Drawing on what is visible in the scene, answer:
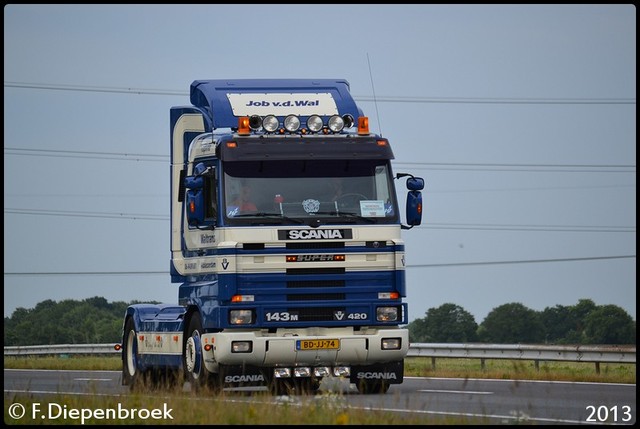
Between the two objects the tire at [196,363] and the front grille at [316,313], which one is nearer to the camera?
the front grille at [316,313]

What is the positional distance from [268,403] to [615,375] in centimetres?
1211

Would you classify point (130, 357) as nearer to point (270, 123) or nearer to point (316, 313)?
point (316, 313)

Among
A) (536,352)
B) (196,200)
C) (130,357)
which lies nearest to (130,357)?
(130,357)

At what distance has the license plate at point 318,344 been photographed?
21.0 m

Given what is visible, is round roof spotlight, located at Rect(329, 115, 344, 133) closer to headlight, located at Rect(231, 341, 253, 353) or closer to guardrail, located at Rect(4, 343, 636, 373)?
headlight, located at Rect(231, 341, 253, 353)

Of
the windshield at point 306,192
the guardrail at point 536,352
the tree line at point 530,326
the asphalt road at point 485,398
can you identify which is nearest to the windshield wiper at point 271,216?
the windshield at point 306,192

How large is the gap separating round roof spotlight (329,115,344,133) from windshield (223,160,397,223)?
77 cm

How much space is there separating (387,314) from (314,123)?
2.89m

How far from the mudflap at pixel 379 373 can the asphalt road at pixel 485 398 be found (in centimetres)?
22

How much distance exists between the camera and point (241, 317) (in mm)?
20953

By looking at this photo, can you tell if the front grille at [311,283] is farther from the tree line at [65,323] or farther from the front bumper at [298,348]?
the tree line at [65,323]

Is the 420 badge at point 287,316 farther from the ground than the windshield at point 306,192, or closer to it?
closer to it

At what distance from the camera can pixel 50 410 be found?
59.4 feet

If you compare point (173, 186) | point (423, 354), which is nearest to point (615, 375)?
point (423, 354)
